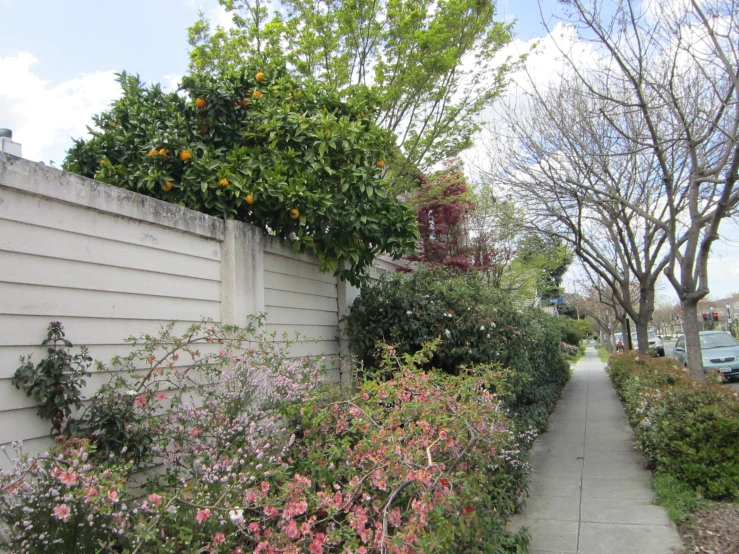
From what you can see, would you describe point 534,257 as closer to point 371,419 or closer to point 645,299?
point 645,299

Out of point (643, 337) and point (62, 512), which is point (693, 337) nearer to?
point (643, 337)

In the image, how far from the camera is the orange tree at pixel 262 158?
191 inches

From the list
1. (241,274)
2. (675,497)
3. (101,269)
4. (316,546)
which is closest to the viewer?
(316,546)

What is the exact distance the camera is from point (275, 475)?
121 inches

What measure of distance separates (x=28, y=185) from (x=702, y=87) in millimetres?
8714

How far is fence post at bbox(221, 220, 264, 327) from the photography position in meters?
4.47

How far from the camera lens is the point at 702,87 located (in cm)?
823

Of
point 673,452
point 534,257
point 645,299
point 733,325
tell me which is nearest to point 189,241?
point 673,452

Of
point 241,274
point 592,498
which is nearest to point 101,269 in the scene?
point 241,274

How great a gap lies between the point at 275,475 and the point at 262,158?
9.61ft

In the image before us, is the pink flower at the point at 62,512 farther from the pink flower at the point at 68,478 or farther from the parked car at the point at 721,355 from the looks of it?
the parked car at the point at 721,355

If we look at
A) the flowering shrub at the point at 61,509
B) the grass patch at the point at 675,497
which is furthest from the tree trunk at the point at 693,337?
the flowering shrub at the point at 61,509

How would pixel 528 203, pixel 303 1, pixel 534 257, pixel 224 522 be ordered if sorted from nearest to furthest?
pixel 224 522 < pixel 303 1 < pixel 528 203 < pixel 534 257

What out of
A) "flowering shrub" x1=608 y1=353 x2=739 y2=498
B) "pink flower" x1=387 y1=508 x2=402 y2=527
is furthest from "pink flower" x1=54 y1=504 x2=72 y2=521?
"flowering shrub" x1=608 y1=353 x2=739 y2=498
